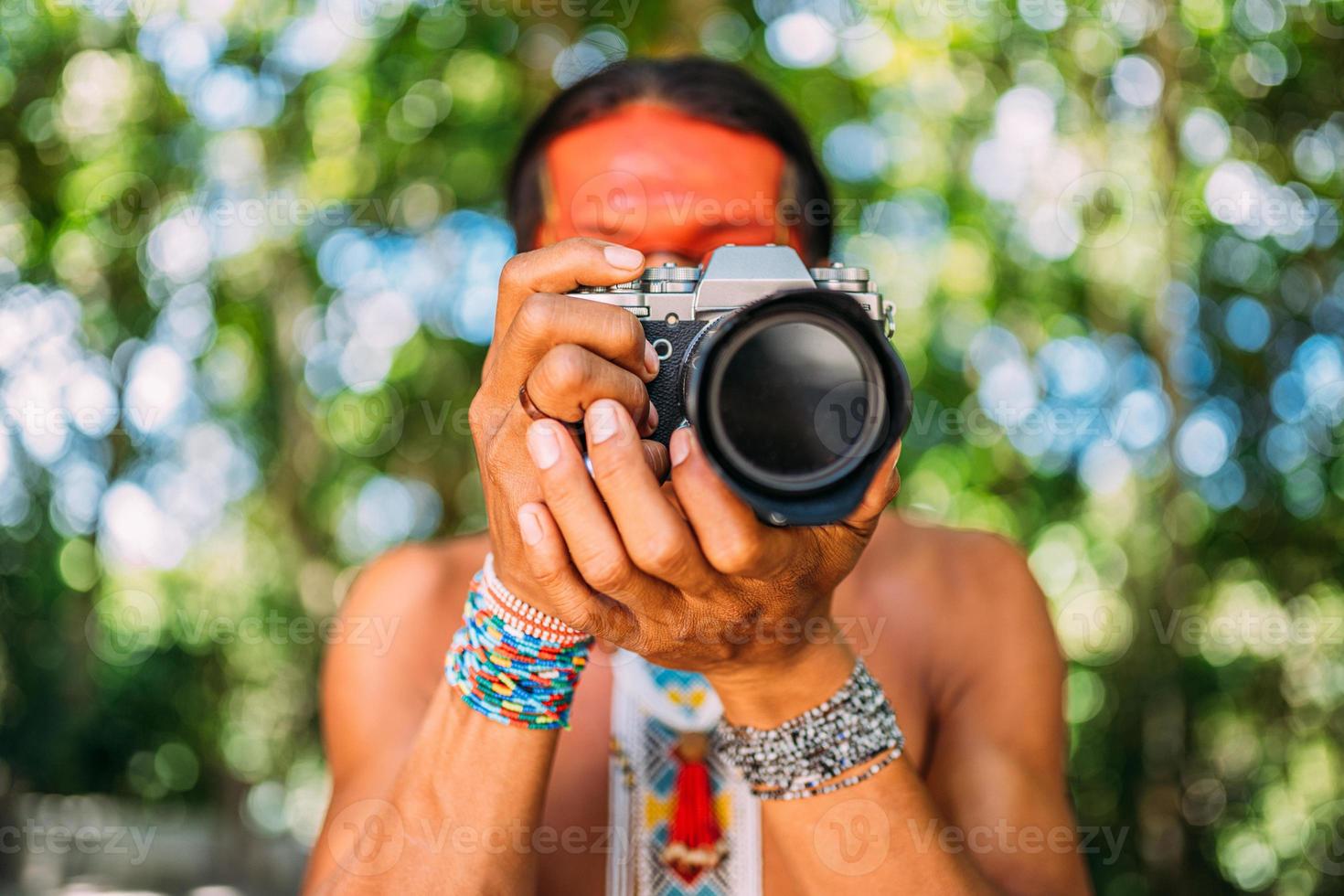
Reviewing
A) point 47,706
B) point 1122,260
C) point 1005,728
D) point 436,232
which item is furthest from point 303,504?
point 1005,728

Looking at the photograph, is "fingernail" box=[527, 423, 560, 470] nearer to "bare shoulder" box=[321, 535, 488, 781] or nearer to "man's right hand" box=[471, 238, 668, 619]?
"man's right hand" box=[471, 238, 668, 619]

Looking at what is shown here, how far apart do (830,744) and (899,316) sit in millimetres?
4411

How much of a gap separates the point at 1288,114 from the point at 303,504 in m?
4.67

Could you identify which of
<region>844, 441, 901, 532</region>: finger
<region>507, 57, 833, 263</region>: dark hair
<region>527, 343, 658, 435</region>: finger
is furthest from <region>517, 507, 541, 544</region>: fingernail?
<region>507, 57, 833, 263</region>: dark hair

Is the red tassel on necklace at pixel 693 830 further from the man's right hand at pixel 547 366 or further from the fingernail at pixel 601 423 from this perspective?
the fingernail at pixel 601 423

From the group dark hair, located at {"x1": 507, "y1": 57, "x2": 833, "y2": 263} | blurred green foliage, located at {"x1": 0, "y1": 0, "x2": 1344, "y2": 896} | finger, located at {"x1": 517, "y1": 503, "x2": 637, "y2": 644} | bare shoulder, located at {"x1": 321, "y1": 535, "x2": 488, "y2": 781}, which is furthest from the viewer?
blurred green foliage, located at {"x1": 0, "y1": 0, "x2": 1344, "y2": 896}

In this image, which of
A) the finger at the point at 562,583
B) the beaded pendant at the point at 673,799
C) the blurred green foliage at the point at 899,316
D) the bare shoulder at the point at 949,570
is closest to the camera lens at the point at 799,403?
the finger at the point at 562,583

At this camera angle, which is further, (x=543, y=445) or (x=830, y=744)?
(x=830, y=744)

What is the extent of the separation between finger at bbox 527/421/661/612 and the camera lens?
150 mm

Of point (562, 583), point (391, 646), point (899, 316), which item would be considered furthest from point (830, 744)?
point (899, 316)

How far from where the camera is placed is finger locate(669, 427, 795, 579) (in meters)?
1.11

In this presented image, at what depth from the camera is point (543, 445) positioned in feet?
3.71

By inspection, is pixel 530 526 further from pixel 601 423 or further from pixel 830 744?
pixel 830 744

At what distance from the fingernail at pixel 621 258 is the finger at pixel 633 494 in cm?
18
